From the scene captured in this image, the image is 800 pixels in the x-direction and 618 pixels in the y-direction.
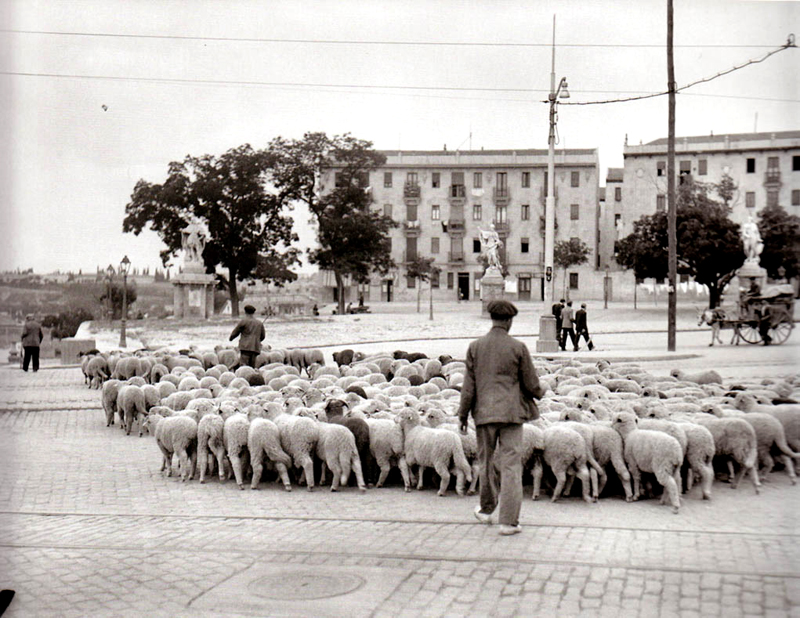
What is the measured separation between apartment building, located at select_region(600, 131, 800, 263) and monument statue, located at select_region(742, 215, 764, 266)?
0.45 m

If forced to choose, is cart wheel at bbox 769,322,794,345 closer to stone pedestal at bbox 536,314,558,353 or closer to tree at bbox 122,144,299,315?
stone pedestal at bbox 536,314,558,353

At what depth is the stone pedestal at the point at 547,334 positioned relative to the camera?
59.7ft

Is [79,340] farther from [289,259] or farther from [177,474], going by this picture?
[177,474]

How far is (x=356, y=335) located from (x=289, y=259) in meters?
4.60

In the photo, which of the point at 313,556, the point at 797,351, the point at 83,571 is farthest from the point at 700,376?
the point at 83,571

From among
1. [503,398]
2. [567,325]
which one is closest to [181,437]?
[503,398]

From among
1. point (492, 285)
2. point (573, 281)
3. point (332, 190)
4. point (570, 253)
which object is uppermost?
point (332, 190)

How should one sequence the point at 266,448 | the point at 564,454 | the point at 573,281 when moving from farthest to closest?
the point at 573,281
the point at 266,448
the point at 564,454

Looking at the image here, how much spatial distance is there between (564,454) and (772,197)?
34.7ft

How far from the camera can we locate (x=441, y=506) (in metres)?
8.52

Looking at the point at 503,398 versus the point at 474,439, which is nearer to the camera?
the point at 503,398

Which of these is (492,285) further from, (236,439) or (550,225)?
(236,439)

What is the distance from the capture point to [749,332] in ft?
69.1

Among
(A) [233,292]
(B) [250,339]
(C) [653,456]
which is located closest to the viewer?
(C) [653,456]
